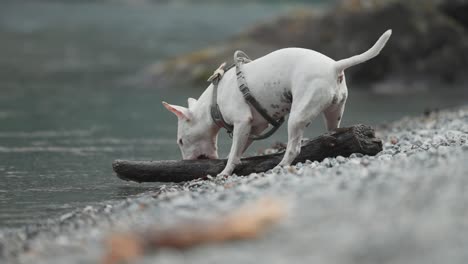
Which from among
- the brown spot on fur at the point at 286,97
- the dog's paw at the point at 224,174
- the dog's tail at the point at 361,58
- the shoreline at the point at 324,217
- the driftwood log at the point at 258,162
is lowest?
the shoreline at the point at 324,217

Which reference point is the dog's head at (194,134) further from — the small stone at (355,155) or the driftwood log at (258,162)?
the small stone at (355,155)

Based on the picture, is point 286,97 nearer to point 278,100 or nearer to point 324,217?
point 278,100

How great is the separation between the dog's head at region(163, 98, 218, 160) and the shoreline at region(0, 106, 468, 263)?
155 cm

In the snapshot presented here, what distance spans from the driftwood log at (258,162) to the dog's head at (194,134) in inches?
5.9

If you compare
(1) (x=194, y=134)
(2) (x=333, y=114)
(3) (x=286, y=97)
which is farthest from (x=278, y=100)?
(1) (x=194, y=134)

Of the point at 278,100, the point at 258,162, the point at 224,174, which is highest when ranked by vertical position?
the point at 278,100

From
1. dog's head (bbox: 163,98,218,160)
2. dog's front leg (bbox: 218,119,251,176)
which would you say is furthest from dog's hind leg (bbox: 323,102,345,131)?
dog's head (bbox: 163,98,218,160)

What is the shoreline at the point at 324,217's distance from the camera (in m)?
5.61

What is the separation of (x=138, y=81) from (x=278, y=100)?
77.3 feet

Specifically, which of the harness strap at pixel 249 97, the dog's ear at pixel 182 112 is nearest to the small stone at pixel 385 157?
the harness strap at pixel 249 97

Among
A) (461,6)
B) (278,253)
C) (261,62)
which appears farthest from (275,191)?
(461,6)

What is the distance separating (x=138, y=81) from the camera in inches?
1323

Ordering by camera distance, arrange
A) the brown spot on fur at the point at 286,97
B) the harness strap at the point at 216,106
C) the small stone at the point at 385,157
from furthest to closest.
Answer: the harness strap at the point at 216,106 < the brown spot on fur at the point at 286,97 < the small stone at the point at 385,157

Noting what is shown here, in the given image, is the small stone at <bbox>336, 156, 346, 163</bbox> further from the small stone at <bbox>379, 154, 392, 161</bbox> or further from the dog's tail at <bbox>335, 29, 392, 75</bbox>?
the dog's tail at <bbox>335, 29, 392, 75</bbox>
